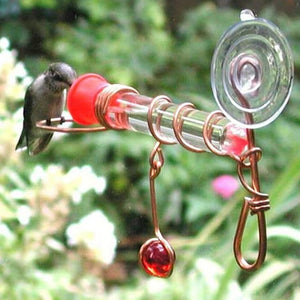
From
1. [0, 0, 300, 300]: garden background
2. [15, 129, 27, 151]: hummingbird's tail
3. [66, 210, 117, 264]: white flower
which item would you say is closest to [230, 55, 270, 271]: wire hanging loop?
[15, 129, 27, 151]: hummingbird's tail

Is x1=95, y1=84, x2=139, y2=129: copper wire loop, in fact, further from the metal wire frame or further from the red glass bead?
the red glass bead

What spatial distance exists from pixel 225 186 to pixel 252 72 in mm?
1204

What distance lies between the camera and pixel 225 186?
1.79 m

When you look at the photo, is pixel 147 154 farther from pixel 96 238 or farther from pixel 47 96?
pixel 47 96

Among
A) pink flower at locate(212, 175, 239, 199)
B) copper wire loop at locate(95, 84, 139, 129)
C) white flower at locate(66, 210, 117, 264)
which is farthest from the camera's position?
pink flower at locate(212, 175, 239, 199)

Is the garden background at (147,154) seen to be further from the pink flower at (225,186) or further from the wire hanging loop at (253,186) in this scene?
the wire hanging loop at (253,186)

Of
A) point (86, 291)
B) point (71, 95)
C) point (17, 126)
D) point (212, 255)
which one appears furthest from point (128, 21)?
point (71, 95)

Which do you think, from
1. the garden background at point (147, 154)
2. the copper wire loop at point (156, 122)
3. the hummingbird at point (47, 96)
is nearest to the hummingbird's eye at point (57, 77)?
the hummingbird at point (47, 96)

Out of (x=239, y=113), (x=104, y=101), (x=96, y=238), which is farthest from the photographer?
(x=96, y=238)

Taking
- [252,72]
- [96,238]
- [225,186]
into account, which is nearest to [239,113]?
[252,72]

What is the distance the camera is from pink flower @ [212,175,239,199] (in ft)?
5.85

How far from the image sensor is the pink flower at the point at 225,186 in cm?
178

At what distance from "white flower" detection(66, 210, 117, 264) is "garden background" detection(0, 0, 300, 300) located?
0.40 ft

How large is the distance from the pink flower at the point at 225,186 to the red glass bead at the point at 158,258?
3.65 ft
